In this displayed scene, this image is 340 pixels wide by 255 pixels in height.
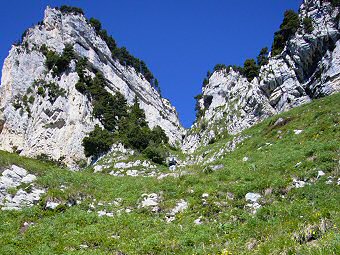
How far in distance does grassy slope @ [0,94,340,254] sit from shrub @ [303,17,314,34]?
30.9m

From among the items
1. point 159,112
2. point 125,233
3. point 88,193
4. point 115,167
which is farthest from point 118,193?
point 159,112

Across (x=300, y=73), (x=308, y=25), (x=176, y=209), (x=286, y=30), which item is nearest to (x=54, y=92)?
(x=286, y=30)

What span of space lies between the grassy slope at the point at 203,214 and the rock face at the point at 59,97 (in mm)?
37931

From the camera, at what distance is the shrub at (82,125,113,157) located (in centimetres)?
5550

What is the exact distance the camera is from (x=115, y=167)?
4775cm

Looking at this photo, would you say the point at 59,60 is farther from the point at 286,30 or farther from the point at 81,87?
the point at 286,30

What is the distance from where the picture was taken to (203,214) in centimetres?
1608

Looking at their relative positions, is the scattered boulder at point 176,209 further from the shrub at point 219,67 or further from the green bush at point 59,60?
the shrub at point 219,67

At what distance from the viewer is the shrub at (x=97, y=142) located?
5550cm

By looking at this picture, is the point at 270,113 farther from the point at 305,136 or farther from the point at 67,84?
the point at 67,84

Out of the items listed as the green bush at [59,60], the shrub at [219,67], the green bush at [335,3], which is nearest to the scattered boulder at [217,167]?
the green bush at [335,3]

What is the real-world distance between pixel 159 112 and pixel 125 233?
215 feet

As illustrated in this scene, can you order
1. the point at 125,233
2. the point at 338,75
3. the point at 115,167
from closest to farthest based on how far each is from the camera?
1. the point at 125,233
2. the point at 338,75
3. the point at 115,167

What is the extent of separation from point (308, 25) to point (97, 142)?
1340 inches
